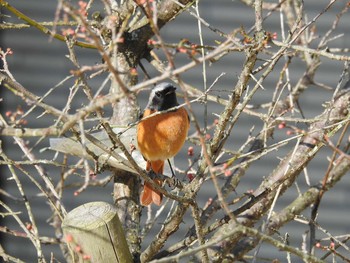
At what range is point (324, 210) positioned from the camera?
679 cm

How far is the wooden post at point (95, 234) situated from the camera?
2506mm

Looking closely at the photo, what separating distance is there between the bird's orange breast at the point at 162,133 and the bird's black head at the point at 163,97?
0.19 meters

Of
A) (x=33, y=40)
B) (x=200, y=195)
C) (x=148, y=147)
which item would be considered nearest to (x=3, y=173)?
(x=33, y=40)

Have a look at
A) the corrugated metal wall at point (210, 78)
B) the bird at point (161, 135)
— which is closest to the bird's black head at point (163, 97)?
the bird at point (161, 135)

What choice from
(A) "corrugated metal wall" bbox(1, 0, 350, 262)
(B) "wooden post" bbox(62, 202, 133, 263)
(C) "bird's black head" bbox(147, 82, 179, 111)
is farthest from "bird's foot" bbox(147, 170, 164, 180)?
(A) "corrugated metal wall" bbox(1, 0, 350, 262)

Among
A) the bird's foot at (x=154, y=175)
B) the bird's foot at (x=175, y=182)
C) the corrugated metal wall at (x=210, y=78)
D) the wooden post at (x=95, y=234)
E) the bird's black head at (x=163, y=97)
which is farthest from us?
the corrugated metal wall at (x=210, y=78)

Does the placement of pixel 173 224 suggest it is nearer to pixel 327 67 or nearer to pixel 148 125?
pixel 148 125

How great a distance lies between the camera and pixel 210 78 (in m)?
6.79

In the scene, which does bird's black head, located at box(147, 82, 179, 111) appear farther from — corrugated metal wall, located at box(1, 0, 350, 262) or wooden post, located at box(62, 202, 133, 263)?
corrugated metal wall, located at box(1, 0, 350, 262)

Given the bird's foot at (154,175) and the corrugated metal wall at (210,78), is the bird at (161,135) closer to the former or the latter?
the bird's foot at (154,175)

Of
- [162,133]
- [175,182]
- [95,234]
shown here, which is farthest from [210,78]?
[95,234]

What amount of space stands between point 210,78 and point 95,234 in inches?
174

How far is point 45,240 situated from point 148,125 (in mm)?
774

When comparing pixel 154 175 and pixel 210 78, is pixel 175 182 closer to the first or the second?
pixel 154 175
